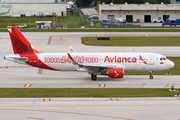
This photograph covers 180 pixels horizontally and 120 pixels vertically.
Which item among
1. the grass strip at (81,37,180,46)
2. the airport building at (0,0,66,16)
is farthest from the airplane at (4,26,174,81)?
the airport building at (0,0,66,16)

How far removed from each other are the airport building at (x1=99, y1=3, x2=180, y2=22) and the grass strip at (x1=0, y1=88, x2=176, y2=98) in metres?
93.0

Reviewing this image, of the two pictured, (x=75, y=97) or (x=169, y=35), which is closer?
(x=75, y=97)

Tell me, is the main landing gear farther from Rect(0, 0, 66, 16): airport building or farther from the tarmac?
Rect(0, 0, 66, 16): airport building

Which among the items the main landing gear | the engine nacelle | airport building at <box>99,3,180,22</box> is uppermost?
airport building at <box>99,3,180,22</box>

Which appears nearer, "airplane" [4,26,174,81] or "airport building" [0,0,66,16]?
"airplane" [4,26,174,81]

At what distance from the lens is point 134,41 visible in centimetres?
7775

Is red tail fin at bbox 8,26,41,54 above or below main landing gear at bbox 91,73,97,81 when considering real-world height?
above

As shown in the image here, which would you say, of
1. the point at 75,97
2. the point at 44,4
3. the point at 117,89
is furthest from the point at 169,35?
the point at 44,4

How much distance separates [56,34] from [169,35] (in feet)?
105

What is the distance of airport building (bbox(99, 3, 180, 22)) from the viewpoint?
12638cm
